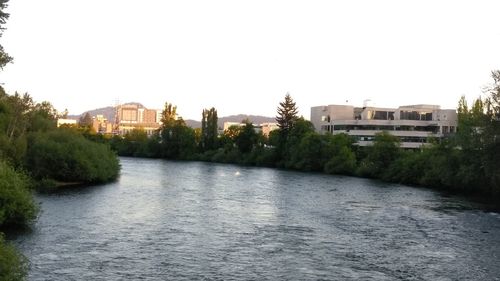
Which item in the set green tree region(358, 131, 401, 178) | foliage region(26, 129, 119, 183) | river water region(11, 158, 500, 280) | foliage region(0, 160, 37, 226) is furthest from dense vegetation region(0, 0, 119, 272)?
green tree region(358, 131, 401, 178)

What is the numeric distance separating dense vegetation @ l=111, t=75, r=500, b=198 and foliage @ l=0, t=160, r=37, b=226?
46.5 metres

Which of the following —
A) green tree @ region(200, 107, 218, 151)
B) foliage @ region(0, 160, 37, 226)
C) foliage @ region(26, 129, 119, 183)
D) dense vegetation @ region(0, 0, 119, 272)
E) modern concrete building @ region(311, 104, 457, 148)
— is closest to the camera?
foliage @ region(0, 160, 37, 226)

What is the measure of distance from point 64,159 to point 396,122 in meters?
88.5

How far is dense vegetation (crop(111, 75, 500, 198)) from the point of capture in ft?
201

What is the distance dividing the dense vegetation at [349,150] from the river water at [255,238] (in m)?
11.3

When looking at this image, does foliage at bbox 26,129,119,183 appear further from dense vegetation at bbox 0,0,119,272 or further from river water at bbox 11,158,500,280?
river water at bbox 11,158,500,280

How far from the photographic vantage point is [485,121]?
57.3 m

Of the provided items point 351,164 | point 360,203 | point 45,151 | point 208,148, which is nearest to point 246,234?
point 360,203

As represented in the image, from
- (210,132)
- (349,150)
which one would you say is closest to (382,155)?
(349,150)

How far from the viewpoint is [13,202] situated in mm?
30766

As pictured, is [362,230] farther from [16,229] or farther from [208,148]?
[208,148]

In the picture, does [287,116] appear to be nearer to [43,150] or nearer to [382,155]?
[382,155]

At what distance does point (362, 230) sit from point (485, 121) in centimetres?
2951

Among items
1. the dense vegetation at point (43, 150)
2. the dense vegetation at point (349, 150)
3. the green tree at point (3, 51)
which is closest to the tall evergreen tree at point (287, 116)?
the dense vegetation at point (349, 150)
